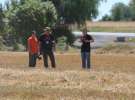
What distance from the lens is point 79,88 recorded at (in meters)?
18.2

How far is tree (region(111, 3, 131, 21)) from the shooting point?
169 meters

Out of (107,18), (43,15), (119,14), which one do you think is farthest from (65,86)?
(119,14)

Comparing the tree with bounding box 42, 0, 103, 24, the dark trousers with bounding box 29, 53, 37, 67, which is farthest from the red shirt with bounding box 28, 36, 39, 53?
the tree with bounding box 42, 0, 103, 24

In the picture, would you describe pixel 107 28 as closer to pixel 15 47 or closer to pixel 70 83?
pixel 15 47

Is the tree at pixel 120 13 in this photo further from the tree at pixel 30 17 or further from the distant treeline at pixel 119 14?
the tree at pixel 30 17

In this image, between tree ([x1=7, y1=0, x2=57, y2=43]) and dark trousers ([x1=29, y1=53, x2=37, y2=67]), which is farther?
tree ([x1=7, y1=0, x2=57, y2=43])

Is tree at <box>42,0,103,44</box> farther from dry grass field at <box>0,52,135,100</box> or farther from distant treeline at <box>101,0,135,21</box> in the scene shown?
distant treeline at <box>101,0,135,21</box>

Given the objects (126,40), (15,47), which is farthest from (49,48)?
(126,40)

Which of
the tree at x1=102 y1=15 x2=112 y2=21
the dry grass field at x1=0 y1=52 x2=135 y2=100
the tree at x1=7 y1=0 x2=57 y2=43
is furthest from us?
the tree at x1=102 y1=15 x2=112 y2=21

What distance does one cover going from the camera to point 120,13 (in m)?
173

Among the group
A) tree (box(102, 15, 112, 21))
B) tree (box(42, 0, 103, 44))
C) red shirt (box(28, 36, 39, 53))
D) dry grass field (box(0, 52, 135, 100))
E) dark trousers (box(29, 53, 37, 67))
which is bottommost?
tree (box(102, 15, 112, 21))

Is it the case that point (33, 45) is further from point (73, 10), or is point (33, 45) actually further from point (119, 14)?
point (119, 14)

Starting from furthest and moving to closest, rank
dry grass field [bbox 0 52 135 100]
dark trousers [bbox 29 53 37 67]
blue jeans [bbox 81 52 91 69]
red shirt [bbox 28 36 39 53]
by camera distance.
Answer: dark trousers [bbox 29 53 37 67]
red shirt [bbox 28 36 39 53]
blue jeans [bbox 81 52 91 69]
dry grass field [bbox 0 52 135 100]

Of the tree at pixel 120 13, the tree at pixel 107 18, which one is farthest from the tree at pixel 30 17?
the tree at pixel 120 13
